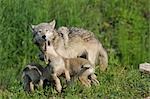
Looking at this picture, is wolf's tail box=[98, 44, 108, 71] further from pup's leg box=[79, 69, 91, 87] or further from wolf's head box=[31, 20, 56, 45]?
wolf's head box=[31, 20, 56, 45]

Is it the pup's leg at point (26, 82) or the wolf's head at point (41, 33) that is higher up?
the wolf's head at point (41, 33)

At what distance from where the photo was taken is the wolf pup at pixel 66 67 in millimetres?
9641

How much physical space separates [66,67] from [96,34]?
440 centimetres

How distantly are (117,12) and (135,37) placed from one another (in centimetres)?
67

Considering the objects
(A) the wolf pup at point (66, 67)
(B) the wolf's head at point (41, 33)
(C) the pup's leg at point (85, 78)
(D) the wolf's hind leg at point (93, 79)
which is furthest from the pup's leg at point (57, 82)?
(D) the wolf's hind leg at point (93, 79)

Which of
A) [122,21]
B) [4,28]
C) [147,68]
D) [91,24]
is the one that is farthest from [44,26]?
[122,21]

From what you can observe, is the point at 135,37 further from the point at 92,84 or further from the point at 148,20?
the point at 92,84

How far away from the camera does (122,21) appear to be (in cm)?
1502

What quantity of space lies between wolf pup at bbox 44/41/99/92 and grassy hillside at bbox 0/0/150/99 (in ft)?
0.45

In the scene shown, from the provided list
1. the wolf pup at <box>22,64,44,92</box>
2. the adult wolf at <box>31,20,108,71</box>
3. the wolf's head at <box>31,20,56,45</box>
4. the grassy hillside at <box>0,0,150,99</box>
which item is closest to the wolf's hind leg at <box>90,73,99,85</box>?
the grassy hillside at <box>0,0,150,99</box>

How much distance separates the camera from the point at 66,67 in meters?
9.83

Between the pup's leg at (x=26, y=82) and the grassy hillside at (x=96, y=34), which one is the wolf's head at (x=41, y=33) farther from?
the grassy hillside at (x=96, y=34)

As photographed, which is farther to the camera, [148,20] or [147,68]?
[148,20]

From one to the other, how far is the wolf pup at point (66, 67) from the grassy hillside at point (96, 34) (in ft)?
0.45
